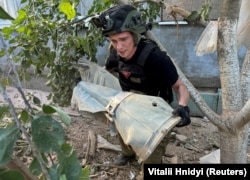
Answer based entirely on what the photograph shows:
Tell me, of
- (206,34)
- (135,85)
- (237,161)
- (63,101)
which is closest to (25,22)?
(63,101)

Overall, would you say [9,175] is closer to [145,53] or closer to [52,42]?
[145,53]

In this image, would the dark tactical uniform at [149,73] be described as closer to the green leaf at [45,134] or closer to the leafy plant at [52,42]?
the leafy plant at [52,42]

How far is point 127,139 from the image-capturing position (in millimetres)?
1610

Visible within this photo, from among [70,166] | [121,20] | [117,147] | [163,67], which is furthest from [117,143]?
[70,166]

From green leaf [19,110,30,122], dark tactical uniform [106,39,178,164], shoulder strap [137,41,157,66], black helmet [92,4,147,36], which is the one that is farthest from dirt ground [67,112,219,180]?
green leaf [19,110,30,122]

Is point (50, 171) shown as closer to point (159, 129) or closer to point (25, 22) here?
point (159, 129)

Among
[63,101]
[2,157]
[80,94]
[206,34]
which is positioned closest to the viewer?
[2,157]

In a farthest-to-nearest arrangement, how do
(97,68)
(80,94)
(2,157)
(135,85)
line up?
1. (97,68)
2. (135,85)
3. (80,94)
4. (2,157)

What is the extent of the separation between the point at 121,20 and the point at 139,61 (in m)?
0.34

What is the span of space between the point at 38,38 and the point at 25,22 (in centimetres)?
19

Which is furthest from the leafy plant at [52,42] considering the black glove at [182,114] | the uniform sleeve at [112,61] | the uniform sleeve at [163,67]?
the black glove at [182,114]

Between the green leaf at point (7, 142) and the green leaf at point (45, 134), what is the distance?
0.04m

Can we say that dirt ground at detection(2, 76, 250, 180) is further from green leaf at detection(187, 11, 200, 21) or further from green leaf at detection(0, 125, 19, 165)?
green leaf at detection(0, 125, 19, 165)

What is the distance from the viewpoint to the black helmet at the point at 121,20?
174 centimetres
